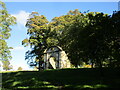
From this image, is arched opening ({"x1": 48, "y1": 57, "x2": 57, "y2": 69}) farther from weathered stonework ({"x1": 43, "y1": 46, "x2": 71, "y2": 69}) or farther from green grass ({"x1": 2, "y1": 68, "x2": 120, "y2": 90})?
green grass ({"x1": 2, "y1": 68, "x2": 120, "y2": 90})

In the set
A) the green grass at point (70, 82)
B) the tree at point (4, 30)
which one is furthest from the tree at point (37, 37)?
the green grass at point (70, 82)

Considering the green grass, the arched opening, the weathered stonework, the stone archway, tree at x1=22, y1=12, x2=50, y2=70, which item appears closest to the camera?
A: the green grass

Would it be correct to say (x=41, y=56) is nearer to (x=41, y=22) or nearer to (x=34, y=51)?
(x=34, y=51)

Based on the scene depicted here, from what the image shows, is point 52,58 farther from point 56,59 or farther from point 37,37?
point 37,37

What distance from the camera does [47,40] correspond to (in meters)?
43.5

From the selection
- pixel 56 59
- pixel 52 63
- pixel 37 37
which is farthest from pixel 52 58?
pixel 37 37

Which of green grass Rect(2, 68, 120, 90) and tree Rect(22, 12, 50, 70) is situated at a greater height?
tree Rect(22, 12, 50, 70)

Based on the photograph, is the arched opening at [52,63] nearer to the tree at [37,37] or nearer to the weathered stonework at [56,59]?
the weathered stonework at [56,59]

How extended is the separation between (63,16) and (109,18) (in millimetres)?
Answer: 31419

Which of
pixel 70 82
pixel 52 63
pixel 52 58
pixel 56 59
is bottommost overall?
pixel 70 82

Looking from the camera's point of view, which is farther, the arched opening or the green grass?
the arched opening

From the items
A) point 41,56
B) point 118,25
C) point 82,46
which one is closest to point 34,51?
point 41,56

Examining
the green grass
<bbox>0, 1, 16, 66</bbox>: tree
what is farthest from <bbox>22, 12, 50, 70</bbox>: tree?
the green grass

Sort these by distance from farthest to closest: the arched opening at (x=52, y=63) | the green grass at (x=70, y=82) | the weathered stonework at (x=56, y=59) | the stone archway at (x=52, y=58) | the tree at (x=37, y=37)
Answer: the tree at (x=37, y=37), the arched opening at (x=52, y=63), the stone archway at (x=52, y=58), the weathered stonework at (x=56, y=59), the green grass at (x=70, y=82)
